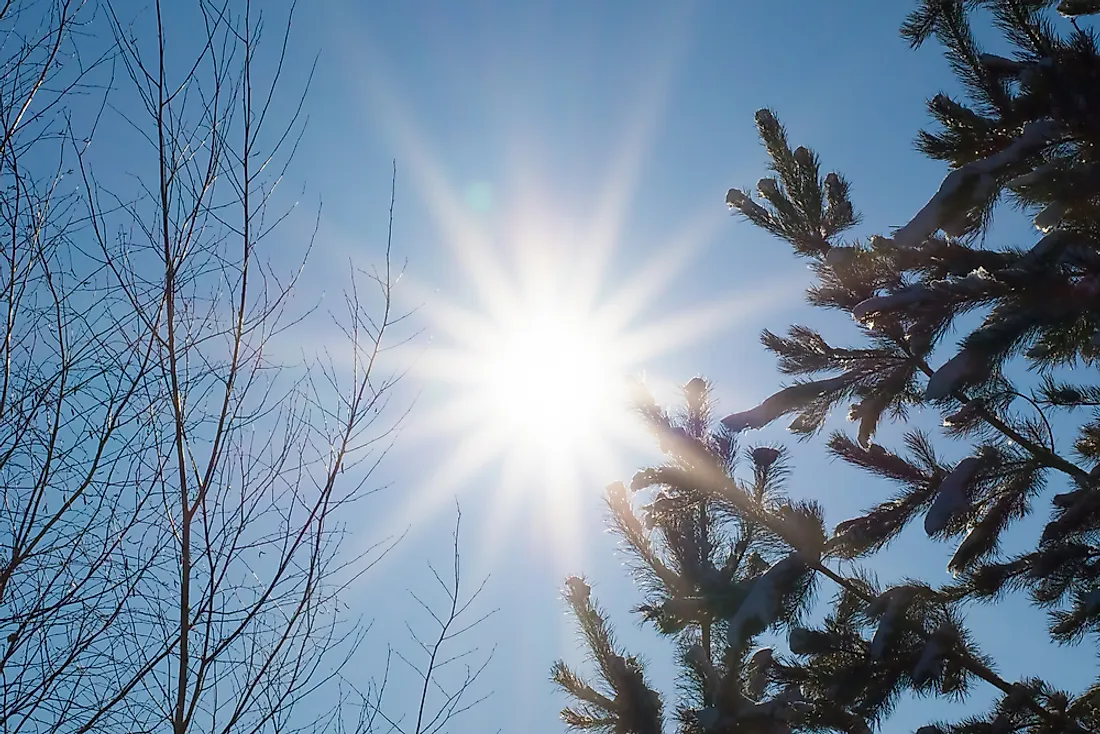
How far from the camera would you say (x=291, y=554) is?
11.4 feet

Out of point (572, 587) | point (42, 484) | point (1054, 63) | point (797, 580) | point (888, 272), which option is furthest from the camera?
point (572, 587)

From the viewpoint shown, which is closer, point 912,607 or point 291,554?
point 291,554

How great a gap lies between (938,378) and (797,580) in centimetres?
123

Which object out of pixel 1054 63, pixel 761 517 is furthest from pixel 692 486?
pixel 1054 63

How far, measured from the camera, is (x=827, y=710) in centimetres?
394

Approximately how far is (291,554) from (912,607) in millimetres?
2744

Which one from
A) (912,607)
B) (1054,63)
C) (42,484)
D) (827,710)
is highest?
(1054,63)

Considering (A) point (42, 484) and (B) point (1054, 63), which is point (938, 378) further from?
(A) point (42, 484)

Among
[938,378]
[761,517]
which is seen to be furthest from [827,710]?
[938,378]

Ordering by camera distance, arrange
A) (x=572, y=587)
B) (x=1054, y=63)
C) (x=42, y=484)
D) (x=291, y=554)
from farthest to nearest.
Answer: (x=572, y=587) < (x=1054, y=63) < (x=291, y=554) < (x=42, y=484)

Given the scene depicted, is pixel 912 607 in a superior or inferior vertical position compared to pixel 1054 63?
inferior

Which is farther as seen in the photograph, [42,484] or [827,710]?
[827,710]

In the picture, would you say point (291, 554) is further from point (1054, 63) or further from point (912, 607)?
point (1054, 63)

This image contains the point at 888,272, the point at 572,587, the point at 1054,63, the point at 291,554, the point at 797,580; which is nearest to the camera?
the point at 291,554
